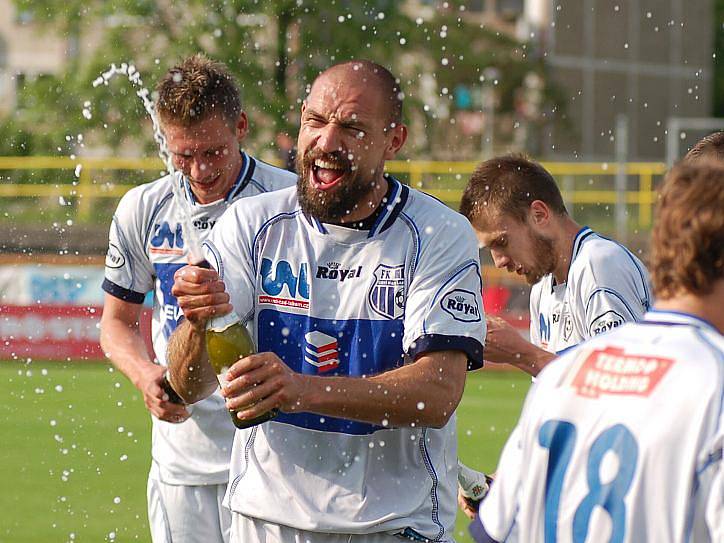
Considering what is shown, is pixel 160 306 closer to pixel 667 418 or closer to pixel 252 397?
pixel 252 397

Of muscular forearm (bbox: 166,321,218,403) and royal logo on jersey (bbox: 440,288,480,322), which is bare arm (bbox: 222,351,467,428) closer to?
royal logo on jersey (bbox: 440,288,480,322)

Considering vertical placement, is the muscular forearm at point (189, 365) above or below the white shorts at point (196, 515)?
above

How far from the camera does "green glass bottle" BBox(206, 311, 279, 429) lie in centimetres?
405

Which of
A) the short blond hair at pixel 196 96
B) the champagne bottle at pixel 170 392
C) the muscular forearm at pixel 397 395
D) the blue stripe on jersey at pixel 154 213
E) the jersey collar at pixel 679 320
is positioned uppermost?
the short blond hair at pixel 196 96

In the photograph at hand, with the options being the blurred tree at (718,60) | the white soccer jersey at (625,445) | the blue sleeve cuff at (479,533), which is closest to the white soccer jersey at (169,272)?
the blue sleeve cuff at (479,533)

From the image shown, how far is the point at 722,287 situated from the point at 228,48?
27.8 m

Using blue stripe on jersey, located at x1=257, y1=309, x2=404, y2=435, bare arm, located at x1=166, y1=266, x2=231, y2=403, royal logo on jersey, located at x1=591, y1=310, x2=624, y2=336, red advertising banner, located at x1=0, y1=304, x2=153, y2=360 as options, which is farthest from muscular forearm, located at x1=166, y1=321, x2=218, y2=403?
red advertising banner, located at x1=0, y1=304, x2=153, y2=360

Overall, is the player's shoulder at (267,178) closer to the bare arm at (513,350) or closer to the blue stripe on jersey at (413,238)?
the bare arm at (513,350)

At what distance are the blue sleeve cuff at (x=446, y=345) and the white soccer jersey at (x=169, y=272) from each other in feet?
5.32

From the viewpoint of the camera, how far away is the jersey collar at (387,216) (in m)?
4.36

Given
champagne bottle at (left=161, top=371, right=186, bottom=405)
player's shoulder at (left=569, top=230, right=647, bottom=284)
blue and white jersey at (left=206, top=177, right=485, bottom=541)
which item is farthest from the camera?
player's shoulder at (left=569, top=230, right=647, bottom=284)

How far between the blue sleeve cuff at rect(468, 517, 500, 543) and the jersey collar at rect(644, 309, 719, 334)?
2.10 ft

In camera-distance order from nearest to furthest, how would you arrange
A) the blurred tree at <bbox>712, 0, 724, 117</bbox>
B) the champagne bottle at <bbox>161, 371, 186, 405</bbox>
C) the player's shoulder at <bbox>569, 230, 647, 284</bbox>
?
the champagne bottle at <bbox>161, 371, 186, 405</bbox> < the player's shoulder at <bbox>569, 230, 647, 284</bbox> < the blurred tree at <bbox>712, 0, 724, 117</bbox>

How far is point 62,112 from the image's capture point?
104ft
